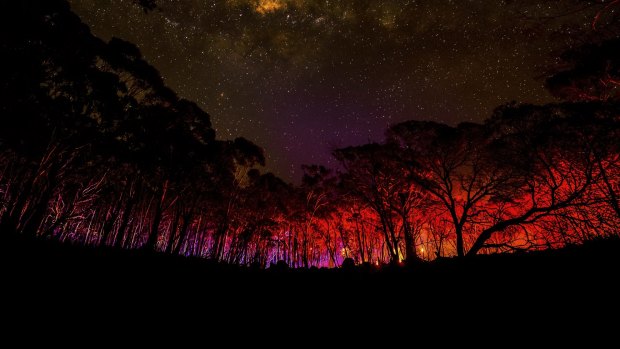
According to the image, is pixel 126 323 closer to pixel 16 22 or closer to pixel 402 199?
pixel 16 22

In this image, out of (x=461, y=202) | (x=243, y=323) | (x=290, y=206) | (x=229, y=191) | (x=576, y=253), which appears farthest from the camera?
(x=290, y=206)

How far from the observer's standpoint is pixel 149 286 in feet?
21.0

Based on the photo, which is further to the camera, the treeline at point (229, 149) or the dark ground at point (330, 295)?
the treeline at point (229, 149)

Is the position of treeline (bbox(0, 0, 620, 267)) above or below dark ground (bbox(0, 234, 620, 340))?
above

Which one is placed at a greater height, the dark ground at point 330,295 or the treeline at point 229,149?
the treeline at point 229,149

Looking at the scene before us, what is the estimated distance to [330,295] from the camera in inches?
281

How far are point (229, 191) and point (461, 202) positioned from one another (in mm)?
19614

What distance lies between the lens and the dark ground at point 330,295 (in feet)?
14.0

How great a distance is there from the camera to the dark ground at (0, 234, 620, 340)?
4.27 m

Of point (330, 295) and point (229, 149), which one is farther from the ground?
point (229, 149)

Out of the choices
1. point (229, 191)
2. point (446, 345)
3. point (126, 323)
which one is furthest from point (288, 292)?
point (229, 191)

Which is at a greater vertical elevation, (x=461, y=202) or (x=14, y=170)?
(x=14, y=170)

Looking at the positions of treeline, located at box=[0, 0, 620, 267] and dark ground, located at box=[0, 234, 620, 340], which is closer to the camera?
dark ground, located at box=[0, 234, 620, 340]

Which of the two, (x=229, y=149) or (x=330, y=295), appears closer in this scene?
(x=330, y=295)
